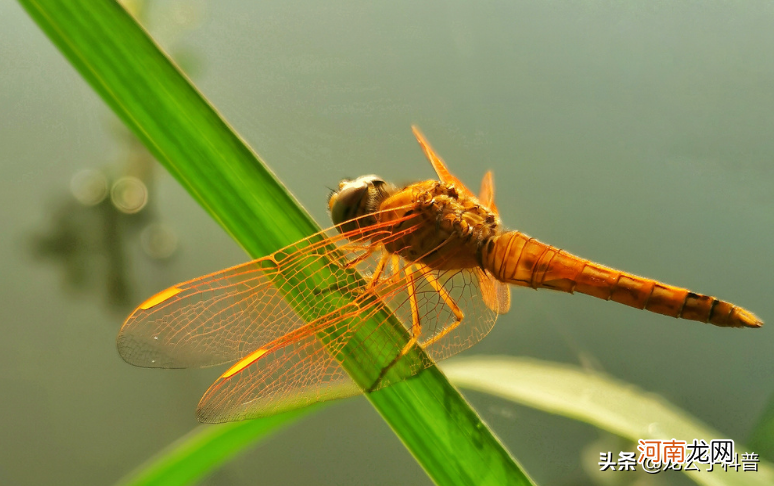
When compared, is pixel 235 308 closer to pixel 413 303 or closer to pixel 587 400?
pixel 413 303

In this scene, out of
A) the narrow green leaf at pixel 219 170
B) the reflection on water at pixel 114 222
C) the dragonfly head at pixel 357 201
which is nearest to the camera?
the narrow green leaf at pixel 219 170

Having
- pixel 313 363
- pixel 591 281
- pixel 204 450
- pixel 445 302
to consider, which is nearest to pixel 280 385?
pixel 313 363

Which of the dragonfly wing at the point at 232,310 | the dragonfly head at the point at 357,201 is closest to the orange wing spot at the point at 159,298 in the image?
the dragonfly wing at the point at 232,310

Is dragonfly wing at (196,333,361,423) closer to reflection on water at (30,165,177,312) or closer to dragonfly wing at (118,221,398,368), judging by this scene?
dragonfly wing at (118,221,398,368)

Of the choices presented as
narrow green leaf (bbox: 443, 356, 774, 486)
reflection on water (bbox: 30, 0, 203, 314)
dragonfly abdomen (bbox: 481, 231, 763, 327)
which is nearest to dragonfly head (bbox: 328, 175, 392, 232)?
dragonfly abdomen (bbox: 481, 231, 763, 327)

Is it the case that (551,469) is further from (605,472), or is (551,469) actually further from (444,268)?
(444,268)

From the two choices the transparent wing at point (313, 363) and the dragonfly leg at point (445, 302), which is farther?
the dragonfly leg at point (445, 302)

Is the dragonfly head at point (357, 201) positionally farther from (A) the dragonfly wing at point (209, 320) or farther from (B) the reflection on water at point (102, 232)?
(B) the reflection on water at point (102, 232)
